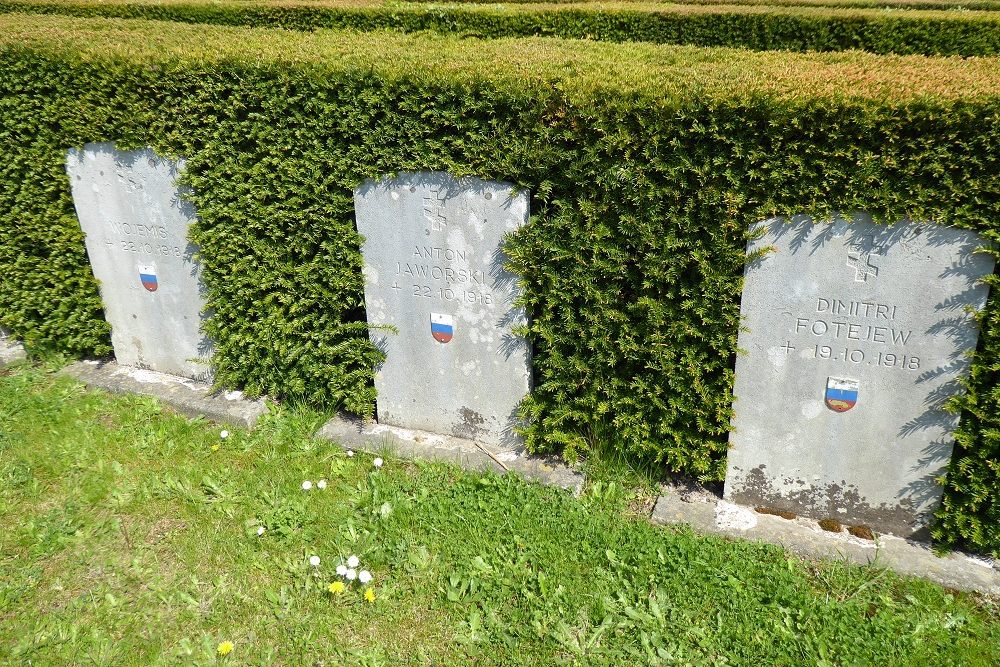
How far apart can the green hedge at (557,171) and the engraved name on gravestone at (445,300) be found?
0.43ft

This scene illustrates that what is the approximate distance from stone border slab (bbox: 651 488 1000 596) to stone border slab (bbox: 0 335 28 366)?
4891 millimetres

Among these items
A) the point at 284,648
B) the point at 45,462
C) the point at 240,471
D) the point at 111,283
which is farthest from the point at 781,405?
the point at 111,283

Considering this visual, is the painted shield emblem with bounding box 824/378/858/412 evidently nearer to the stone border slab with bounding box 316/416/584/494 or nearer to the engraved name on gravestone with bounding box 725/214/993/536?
the engraved name on gravestone with bounding box 725/214/993/536

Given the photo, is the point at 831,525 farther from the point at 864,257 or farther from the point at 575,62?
the point at 575,62

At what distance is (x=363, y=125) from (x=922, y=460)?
3337 mm

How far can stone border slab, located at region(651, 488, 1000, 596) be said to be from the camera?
3.43 metres

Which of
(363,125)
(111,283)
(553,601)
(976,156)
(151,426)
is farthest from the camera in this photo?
(111,283)

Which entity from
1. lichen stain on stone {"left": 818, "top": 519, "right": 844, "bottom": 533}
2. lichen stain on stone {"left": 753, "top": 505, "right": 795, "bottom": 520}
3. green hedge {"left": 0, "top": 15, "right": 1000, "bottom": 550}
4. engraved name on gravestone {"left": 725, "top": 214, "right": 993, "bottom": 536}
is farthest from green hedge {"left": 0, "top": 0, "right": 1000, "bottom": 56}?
lichen stain on stone {"left": 818, "top": 519, "right": 844, "bottom": 533}

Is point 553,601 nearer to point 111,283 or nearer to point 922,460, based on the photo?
point 922,460

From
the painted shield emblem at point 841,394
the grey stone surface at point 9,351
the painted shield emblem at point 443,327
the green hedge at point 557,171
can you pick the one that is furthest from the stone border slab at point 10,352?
the painted shield emblem at point 841,394

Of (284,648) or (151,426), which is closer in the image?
(284,648)

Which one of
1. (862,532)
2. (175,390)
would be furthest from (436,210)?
Answer: (862,532)

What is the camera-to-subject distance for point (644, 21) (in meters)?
7.96

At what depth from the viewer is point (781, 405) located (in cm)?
369
